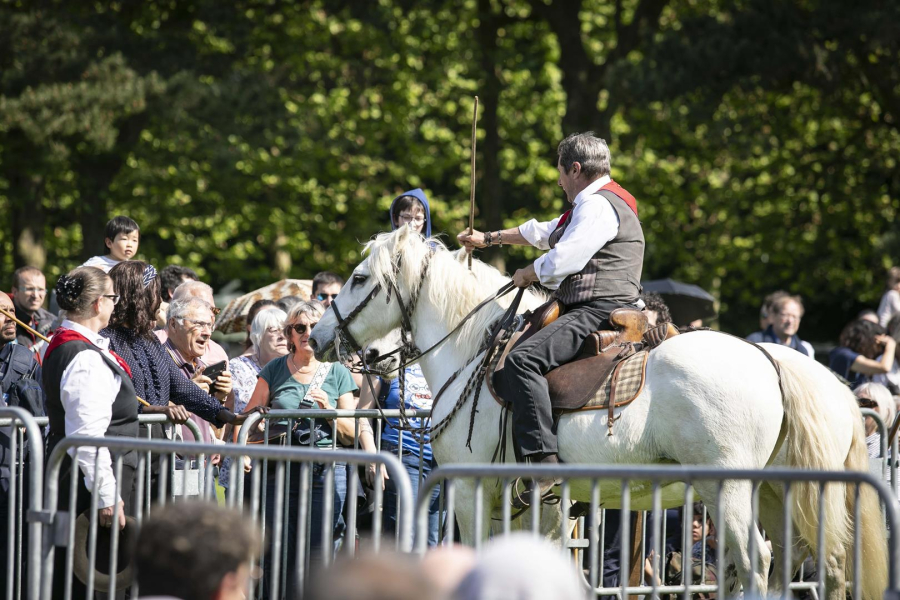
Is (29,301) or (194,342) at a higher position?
(29,301)

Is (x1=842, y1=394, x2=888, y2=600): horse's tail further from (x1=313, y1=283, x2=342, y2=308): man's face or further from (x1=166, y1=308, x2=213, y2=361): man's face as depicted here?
(x1=313, y1=283, x2=342, y2=308): man's face

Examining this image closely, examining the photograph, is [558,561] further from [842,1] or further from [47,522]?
[842,1]

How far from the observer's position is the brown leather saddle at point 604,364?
5.77m

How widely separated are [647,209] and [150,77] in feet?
36.5

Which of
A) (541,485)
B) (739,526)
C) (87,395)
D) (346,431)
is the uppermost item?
(87,395)

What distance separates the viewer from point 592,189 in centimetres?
617

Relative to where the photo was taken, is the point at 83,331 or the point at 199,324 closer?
the point at 83,331

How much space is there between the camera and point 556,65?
75.8 ft

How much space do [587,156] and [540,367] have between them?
127cm

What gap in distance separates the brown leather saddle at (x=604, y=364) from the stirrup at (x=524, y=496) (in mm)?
475

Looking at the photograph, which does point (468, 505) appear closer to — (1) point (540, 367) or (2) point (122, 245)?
(1) point (540, 367)

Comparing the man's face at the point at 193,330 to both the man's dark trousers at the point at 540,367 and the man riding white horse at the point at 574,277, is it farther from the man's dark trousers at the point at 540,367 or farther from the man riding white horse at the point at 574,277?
the man's dark trousers at the point at 540,367

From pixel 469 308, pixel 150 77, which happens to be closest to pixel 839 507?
pixel 469 308

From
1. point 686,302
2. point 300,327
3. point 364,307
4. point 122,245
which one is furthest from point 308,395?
point 686,302
